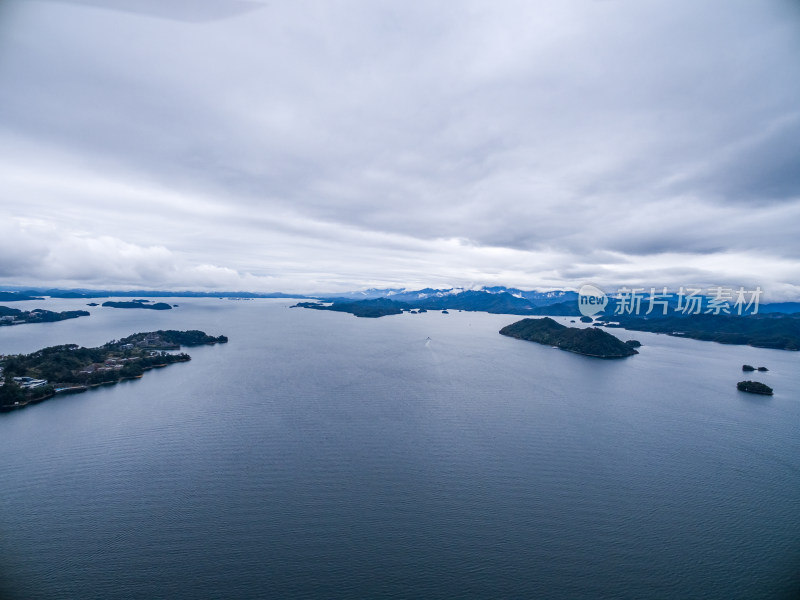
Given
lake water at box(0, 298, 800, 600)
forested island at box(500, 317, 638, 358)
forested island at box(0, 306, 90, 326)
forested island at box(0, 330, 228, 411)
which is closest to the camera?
lake water at box(0, 298, 800, 600)

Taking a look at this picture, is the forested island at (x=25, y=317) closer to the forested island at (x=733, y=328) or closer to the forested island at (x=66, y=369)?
the forested island at (x=66, y=369)

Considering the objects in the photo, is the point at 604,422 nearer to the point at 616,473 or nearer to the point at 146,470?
the point at 616,473

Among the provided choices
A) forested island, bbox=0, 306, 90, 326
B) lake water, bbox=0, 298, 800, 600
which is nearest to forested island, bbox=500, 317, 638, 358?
lake water, bbox=0, 298, 800, 600

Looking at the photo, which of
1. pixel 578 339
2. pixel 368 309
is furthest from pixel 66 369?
pixel 368 309

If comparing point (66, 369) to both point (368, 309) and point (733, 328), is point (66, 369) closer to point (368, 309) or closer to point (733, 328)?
point (368, 309)

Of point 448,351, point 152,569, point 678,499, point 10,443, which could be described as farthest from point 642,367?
point 10,443

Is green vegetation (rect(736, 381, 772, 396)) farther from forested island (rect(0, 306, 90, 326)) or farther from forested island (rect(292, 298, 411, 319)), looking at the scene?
forested island (rect(0, 306, 90, 326))
